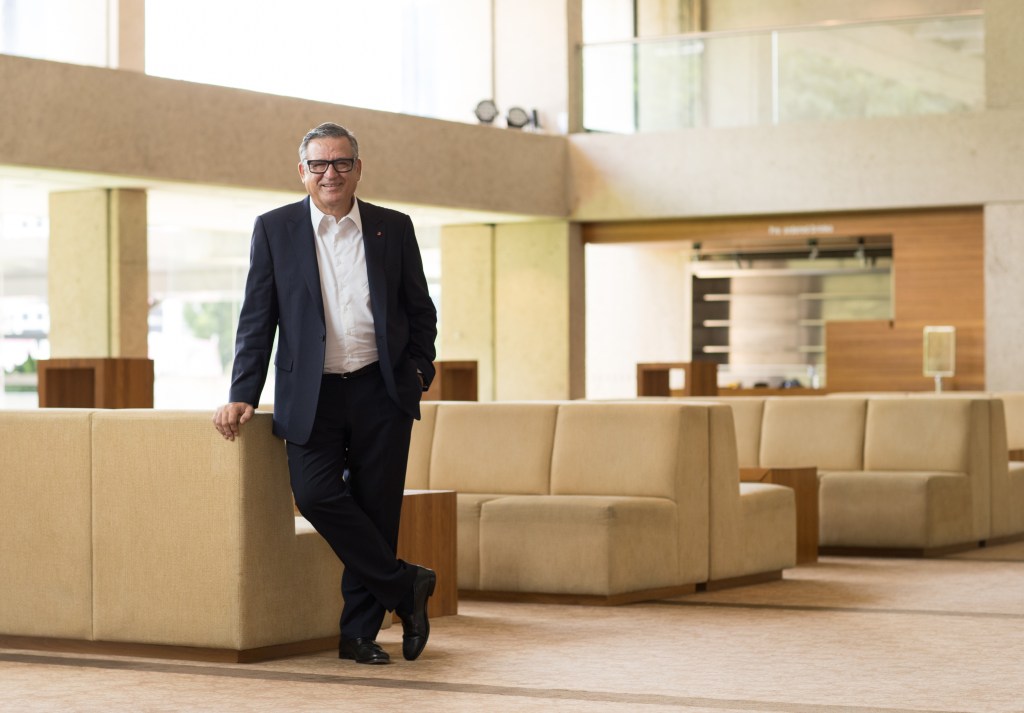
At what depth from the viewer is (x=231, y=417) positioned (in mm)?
4699

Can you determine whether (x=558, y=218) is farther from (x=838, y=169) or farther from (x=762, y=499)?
(x=762, y=499)

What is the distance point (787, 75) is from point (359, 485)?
35.5 feet

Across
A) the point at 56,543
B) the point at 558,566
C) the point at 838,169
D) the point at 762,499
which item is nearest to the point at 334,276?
the point at 56,543

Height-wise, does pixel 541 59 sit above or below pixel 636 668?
above

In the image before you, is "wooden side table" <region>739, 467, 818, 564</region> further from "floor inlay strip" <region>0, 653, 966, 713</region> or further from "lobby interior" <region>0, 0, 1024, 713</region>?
"floor inlay strip" <region>0, 653, 966, 713</region>

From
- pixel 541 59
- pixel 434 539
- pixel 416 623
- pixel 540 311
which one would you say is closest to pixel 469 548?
pixel 434 539

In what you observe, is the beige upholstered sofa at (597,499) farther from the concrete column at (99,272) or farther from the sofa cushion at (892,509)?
the concrete column at (99,272)

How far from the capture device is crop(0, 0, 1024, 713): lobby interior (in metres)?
11.9

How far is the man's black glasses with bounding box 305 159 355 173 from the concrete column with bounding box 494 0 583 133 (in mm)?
10975

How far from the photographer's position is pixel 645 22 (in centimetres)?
1666

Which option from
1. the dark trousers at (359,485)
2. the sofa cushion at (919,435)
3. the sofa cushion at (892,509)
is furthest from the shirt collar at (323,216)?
the sofa cushion at (919,435)

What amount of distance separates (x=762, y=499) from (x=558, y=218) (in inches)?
339

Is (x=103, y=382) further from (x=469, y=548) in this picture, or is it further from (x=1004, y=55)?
(x=1004, y=55)

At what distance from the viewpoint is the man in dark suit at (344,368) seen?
4.71m
